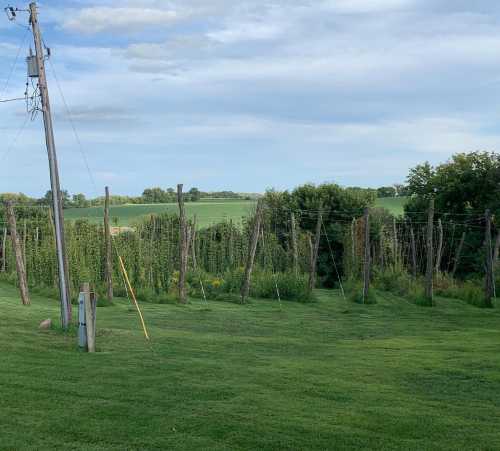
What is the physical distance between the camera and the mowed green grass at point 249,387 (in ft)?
19.4

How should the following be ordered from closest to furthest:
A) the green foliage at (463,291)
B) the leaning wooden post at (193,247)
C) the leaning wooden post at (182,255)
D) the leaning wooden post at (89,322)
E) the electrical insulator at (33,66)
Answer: the leaning wooden post at (89,322)
the electrical insulator at (33,66)
the leaning wooden post at (182,255)
the green foliage at (463,291)
the leaning wooden post at (193,247)

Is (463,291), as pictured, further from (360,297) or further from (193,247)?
(193,247)

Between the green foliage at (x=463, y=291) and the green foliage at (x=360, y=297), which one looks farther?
the green foliage at (x=360, y=297)

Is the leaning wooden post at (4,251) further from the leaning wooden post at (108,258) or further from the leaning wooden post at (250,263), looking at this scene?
the leaning wooden post at (250,263)

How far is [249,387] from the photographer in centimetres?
770

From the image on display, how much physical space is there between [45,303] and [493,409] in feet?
44.7

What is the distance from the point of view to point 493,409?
23.2ft

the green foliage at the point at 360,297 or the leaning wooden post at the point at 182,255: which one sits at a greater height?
the leaning wooden post at the point at 182,255

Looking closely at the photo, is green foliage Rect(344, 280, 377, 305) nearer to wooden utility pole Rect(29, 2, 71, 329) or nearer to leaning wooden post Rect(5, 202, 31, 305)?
leaning wooden post Rect(5, 202, 31, 305)

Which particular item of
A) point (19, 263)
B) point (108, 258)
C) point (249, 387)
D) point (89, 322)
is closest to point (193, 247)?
point (108, 258)

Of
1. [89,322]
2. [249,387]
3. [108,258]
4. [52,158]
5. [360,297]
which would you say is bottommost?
[360,297]

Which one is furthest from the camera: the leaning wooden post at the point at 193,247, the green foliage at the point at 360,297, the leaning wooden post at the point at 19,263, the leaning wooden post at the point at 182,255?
the leaning wooden post at the point at 193,247

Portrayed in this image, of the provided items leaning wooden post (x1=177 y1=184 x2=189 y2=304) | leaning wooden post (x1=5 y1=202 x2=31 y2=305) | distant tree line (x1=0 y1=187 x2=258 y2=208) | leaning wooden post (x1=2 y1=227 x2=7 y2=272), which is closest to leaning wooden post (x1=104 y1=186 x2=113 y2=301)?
leaning wooden post (x1=177 y1=184 x2=189 y2=304)

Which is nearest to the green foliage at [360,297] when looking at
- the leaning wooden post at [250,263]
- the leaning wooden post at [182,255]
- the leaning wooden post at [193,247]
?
the leaning wooden post at [250,263]
